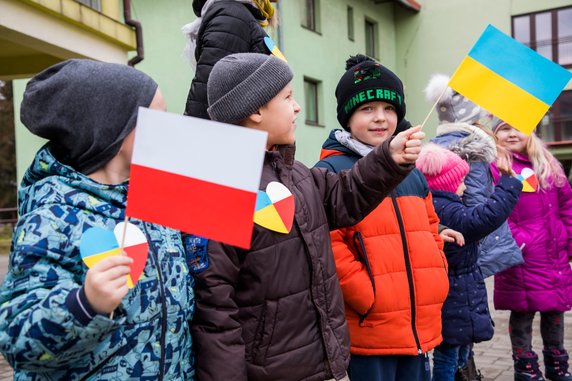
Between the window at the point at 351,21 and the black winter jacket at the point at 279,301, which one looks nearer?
the black winter jacket at the point at 279,301

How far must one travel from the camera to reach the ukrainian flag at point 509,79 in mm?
2404

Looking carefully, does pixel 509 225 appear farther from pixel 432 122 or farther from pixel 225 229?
pixel 432 122

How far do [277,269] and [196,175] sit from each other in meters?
0.61

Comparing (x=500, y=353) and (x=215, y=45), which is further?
(x=500, y=353)

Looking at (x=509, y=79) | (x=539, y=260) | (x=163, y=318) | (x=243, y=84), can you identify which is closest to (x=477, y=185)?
(x=539, y=260)

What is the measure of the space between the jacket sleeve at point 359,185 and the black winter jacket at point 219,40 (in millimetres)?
542

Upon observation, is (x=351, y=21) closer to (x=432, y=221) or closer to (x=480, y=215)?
(x=480, y=215)

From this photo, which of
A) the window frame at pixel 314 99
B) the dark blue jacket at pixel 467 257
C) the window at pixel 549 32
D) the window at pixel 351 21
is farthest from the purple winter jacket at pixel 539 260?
the window at pixel 549 32

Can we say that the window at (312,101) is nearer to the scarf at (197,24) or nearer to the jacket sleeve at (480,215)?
the jacket sleeve at (480,215)

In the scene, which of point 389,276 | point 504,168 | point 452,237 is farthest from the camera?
point 504,168

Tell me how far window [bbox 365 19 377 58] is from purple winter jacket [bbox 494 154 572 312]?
1704 centimetres

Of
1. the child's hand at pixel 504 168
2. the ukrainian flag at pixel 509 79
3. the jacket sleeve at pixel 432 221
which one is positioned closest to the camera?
the ukrainian flag at pixel 509 79

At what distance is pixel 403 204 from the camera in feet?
8.71

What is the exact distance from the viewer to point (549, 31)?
67.5 feet
